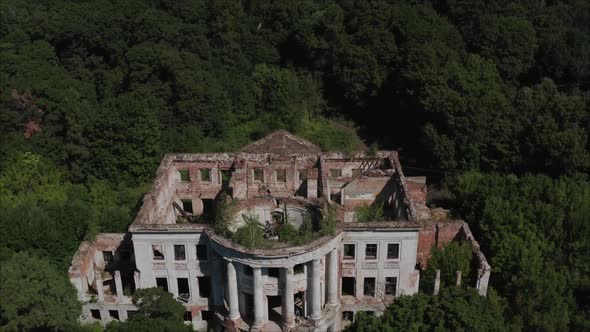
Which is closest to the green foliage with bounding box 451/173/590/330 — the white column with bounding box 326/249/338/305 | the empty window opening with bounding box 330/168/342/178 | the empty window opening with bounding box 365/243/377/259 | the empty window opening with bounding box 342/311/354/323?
the empty window opening with bounding box 365/243/377/259

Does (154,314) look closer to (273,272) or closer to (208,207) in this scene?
(273,272)

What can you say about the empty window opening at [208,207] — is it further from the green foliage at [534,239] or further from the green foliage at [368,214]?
the green foliage at [534,239]

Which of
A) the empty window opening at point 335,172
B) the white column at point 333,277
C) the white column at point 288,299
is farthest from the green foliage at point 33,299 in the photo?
the empty window opening at point 335,172

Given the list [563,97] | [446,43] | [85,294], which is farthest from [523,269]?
[446,43]

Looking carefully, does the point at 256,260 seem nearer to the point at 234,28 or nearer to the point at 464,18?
the point at 234,28

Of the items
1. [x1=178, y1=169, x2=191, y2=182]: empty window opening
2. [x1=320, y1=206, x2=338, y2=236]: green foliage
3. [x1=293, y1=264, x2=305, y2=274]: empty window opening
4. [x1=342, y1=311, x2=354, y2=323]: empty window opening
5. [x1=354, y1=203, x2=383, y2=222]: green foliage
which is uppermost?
[x1=320, y1=206, x2=338, y2=236]: green foliage

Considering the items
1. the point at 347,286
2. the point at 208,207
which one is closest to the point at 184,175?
the point at 208,207

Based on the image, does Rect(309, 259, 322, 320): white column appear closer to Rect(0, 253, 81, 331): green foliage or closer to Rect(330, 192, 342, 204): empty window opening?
Rect(330, 192, 342, 204): empty window opening
